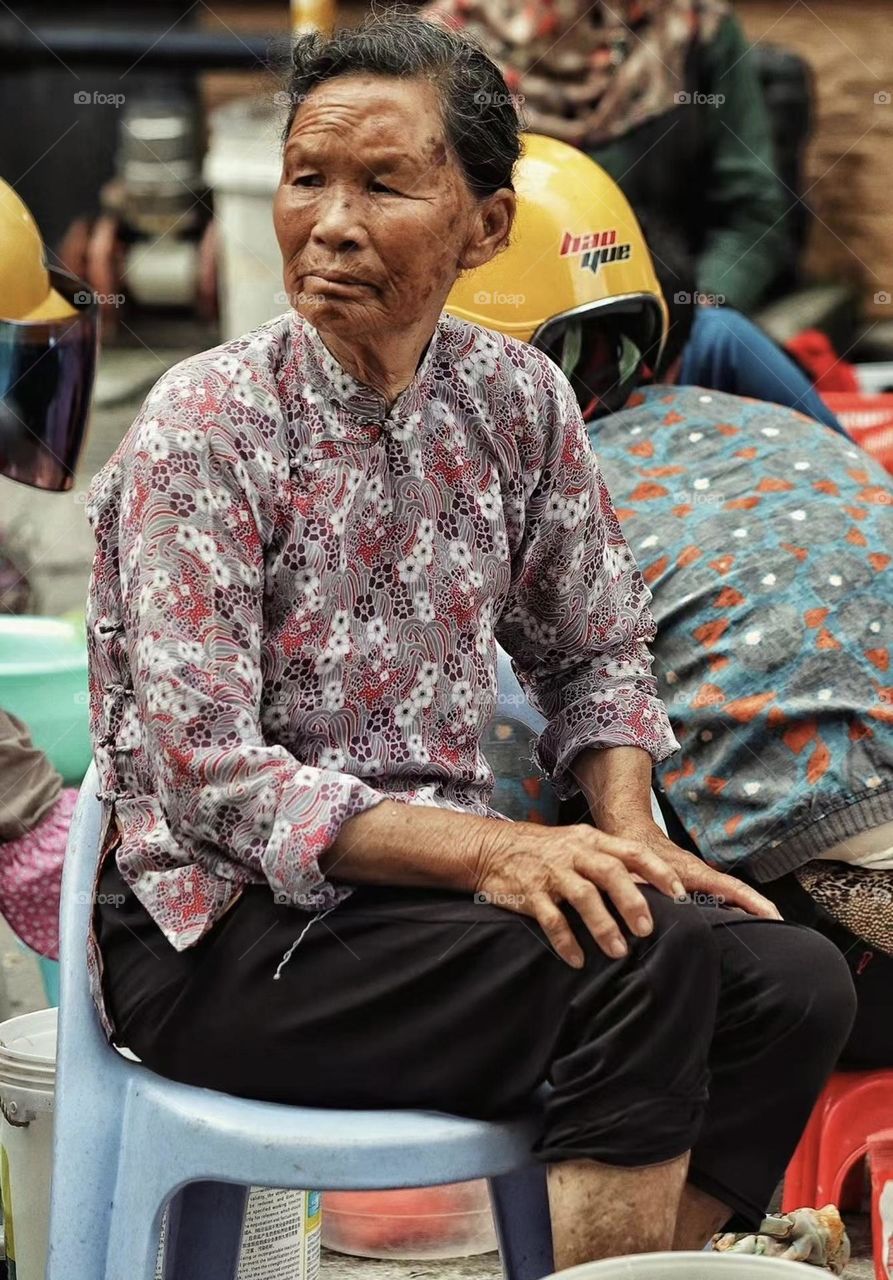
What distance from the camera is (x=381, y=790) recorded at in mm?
1855

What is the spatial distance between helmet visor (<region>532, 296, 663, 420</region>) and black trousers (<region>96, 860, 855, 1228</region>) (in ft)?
3.90

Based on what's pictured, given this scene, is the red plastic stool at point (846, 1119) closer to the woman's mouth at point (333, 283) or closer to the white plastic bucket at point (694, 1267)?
the white plastic bucket at point (694, 1267)

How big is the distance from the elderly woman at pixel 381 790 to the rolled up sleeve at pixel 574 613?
3.4 inches

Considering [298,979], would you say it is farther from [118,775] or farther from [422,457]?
[422,457]

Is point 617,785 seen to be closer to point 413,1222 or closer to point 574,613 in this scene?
point 574,613

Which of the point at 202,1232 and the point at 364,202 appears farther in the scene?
the point at 202,1232

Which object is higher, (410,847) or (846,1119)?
(410,847)

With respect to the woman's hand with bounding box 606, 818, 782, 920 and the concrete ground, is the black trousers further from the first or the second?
the concrete ground

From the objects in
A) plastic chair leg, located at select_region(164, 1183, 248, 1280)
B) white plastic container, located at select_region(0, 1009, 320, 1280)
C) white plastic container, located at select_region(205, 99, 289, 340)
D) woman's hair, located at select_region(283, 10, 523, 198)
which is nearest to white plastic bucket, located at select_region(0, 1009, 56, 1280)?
white plastic container, located at select_region(0, 1009, 320, 1280)

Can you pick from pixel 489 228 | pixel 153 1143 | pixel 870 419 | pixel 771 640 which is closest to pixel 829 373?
pixel 870 419

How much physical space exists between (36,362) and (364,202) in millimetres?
1370

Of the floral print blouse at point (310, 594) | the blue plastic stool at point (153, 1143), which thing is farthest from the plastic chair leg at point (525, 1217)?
the floral print blouse at point (310, 594)

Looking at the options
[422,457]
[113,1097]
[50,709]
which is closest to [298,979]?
[113,1097]

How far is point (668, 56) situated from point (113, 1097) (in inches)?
153
